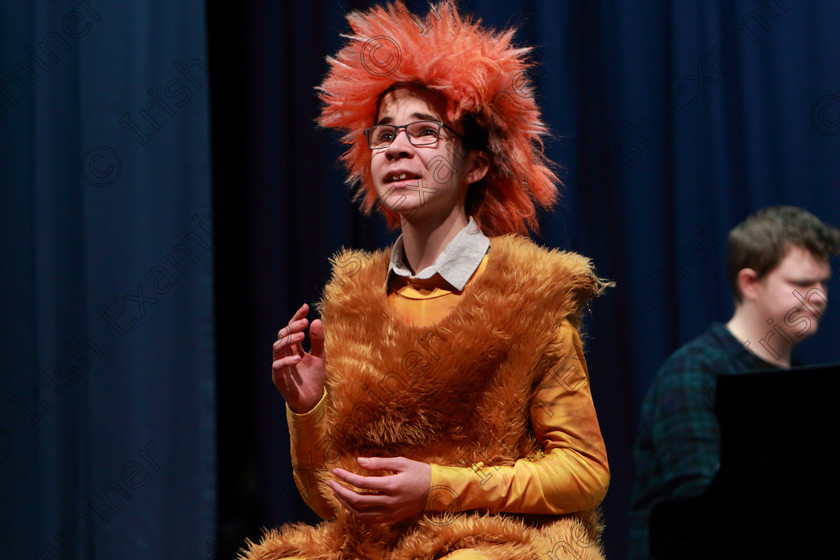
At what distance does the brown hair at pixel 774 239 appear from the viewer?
147cm

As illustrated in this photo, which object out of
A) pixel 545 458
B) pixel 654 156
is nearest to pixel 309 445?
pixel 545 458

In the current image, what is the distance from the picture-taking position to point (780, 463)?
3.77ft

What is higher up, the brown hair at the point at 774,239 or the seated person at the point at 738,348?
the brown hair at the point at 774,239

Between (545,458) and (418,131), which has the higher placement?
(418,131)

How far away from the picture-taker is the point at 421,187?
1.62m

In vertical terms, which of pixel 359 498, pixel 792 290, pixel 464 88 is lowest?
pixel 359 498

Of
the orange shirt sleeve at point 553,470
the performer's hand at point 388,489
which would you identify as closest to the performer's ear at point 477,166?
the orange shirt sleeve at point 553,470

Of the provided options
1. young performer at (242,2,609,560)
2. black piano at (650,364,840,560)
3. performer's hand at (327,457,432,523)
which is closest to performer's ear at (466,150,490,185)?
young performer at (242,2,609,560)

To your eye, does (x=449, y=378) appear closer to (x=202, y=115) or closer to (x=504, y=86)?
(x=504, y=86)

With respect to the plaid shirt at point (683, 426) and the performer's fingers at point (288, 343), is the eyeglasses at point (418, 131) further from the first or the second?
the plaid shirt at point (683, 426)

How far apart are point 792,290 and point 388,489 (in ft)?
2.46

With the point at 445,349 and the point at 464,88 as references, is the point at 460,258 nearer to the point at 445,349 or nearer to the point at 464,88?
the point at 445,349

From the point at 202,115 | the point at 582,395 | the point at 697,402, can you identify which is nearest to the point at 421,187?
the point at 582,395

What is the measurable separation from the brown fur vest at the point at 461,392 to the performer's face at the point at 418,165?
147 mm
